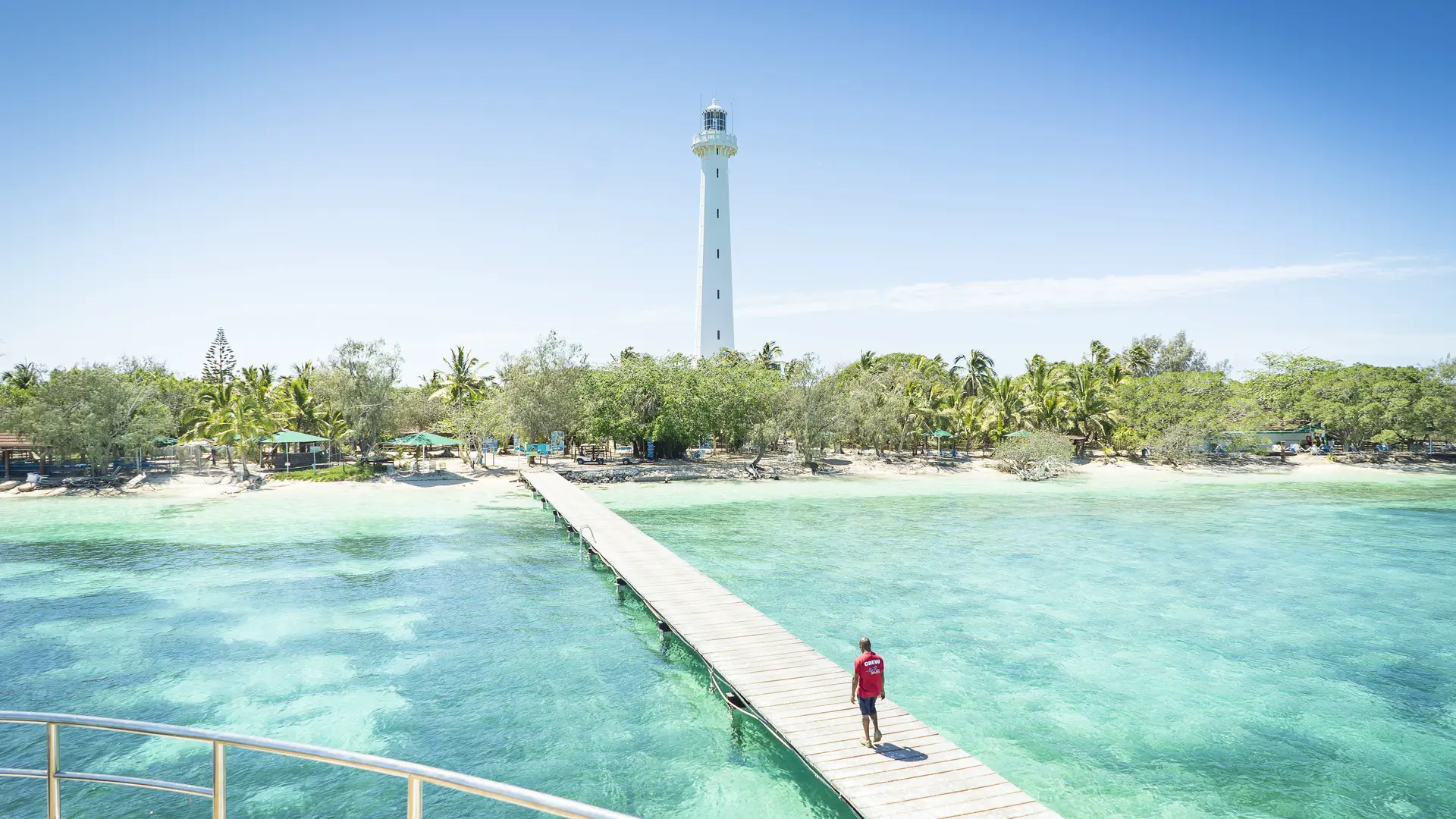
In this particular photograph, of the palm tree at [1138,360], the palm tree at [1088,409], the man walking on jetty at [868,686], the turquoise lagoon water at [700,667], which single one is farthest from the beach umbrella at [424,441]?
the palm tree at [1138,360]

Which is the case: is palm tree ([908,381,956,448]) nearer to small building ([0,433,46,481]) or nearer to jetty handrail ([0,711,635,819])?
small building ([0,433,46,481])

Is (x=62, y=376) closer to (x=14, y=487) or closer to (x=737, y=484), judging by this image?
(x=14, y=487)

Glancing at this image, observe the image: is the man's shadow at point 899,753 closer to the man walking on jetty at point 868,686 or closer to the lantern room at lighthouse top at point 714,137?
the man walking on jetty at point 868,686

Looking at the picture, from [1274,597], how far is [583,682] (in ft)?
61.9

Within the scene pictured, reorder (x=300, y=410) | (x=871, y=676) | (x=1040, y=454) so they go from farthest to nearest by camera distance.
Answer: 1. (x=1040, y=454)
2. (x=300, y=410)
3. (x=871, y=676)

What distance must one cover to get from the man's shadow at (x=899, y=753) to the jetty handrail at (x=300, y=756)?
7.00 m

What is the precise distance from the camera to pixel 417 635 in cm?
1680

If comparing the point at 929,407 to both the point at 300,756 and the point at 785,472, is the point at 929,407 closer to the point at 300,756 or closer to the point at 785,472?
the point at 785,472

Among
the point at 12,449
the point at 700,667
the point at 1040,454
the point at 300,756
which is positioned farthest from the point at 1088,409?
the point at 12,449

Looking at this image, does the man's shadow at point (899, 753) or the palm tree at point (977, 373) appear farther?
the palm tree at point (977, 373)

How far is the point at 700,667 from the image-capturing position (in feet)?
49.2

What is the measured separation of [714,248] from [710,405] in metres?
20.6

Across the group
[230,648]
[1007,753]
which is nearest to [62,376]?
[230,648]

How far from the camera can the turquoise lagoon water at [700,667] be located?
36.2 feet
